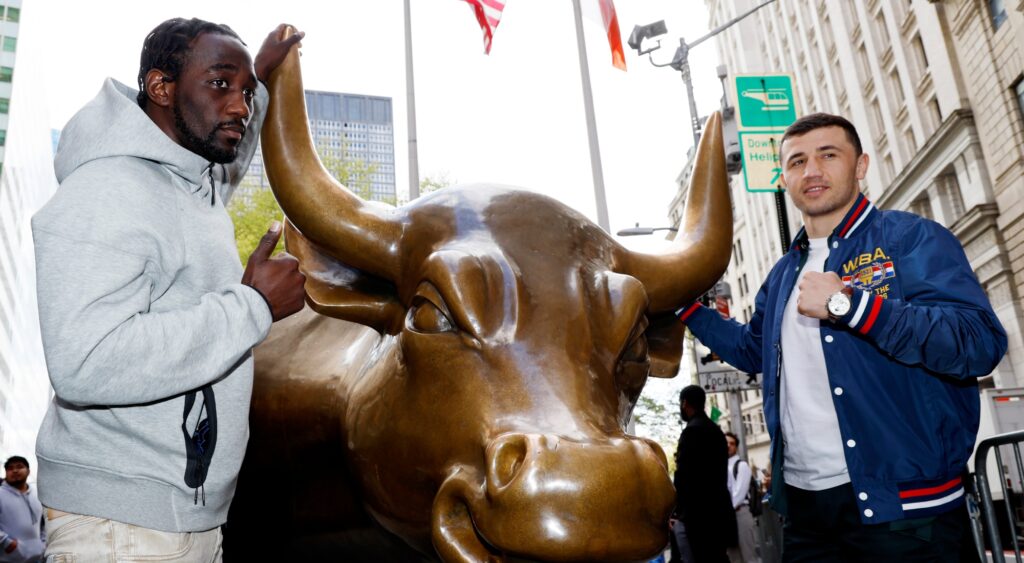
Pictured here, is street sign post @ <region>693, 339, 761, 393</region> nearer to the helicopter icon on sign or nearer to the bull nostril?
the helicopter icon on sign

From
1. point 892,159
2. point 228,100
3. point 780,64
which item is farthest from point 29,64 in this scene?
point 228,100

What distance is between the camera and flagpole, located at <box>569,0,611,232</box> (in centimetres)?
1335

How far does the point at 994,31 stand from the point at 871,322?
85.0 ft

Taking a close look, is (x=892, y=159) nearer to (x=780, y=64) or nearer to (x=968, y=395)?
(x=780, y=64)

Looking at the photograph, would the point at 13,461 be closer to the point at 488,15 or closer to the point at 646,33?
the point at 488,15

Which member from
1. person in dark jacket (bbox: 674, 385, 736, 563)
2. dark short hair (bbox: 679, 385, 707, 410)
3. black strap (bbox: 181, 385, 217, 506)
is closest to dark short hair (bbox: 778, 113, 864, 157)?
black strap (bbox: 181, 385, 217, 506)

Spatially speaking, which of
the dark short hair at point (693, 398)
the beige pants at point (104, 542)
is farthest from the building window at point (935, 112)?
the beige pants at point (104, 542)

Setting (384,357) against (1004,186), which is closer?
(384,357)

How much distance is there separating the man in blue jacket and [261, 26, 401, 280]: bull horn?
1527 millimetres

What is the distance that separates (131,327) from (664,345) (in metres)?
2.20

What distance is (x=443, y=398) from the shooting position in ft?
7.32

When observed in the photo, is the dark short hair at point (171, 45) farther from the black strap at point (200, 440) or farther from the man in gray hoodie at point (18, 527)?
the man in gray hoodie at point (18, 527)

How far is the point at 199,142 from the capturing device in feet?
7.20

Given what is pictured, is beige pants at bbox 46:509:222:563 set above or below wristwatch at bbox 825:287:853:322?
below
